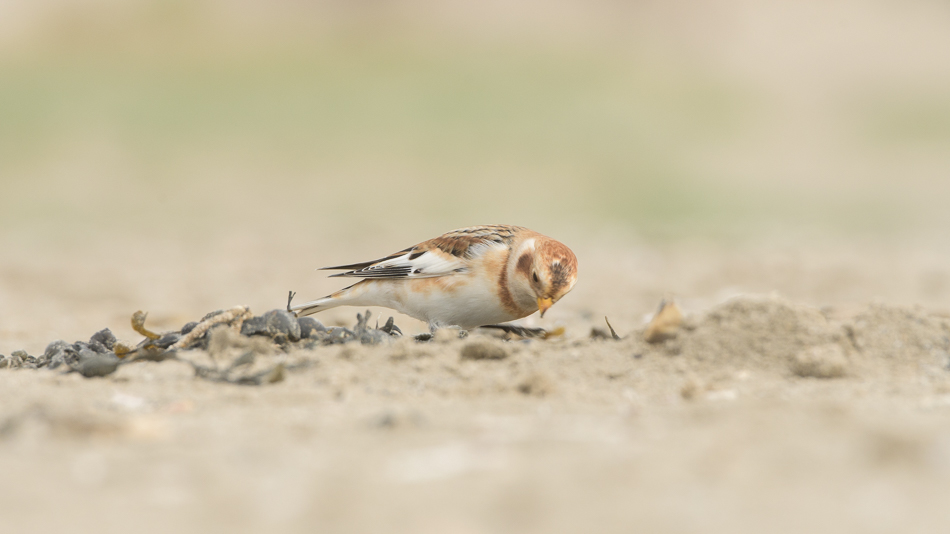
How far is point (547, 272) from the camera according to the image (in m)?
4.56

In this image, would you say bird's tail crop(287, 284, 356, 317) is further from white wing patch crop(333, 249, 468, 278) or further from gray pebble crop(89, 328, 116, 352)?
gray pebble crop(89, 328, 116, 352)

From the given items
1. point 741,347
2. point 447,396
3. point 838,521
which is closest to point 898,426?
point 838,521

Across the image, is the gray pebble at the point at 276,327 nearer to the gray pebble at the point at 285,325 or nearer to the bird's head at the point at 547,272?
the gray pebble at the point at 285,325

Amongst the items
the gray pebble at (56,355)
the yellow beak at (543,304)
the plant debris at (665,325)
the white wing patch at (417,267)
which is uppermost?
the white wing patch at (417,267)

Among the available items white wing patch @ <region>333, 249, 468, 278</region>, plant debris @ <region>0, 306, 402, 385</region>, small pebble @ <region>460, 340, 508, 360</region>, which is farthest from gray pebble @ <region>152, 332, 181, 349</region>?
small pebble @ <region>460, 340, 508, 360</region>

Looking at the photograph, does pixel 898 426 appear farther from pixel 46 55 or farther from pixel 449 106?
pixel 46 55

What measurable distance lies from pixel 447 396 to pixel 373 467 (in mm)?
936

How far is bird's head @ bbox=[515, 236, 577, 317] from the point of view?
15.0 ft

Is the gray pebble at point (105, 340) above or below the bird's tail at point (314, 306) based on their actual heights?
above

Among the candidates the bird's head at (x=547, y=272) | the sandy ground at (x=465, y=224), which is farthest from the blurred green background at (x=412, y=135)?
the bird's head at (x=547, y=272)

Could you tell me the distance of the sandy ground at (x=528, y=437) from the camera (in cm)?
212

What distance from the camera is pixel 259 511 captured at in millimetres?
2150

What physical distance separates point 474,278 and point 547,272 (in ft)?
1.57

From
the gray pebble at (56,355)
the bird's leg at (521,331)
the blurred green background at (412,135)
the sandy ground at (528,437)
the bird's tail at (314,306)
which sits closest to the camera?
the sandy ground at (528,437)
